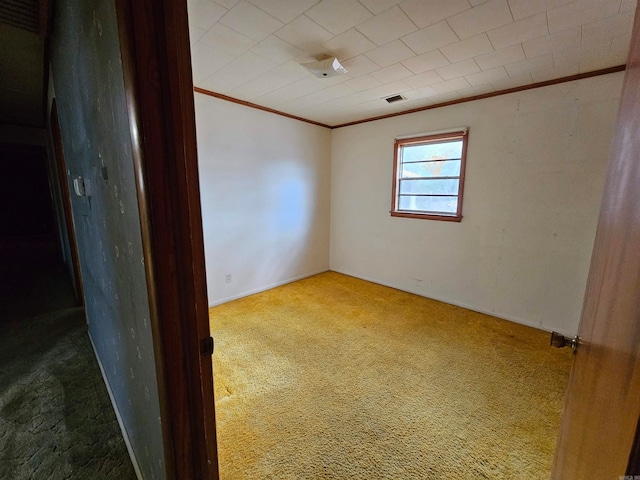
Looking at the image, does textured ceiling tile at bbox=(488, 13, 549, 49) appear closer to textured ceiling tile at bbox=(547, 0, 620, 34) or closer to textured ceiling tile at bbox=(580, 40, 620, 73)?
textured ceiling tile at bbox=(547, 0, 620, 34)

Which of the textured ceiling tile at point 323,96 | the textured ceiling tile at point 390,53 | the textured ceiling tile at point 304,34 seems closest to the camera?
the textured ceiling tile at point 304,34

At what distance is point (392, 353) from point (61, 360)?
2.56 metres

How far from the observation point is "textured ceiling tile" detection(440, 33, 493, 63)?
5.97 feet

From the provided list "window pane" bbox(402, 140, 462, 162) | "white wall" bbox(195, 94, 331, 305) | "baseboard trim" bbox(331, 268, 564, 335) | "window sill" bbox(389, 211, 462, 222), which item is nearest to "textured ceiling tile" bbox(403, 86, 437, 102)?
"window pane" bbox(402, 140, 462, 162)

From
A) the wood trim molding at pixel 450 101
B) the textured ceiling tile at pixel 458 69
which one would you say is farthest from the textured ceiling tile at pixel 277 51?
the textured ceiling tile at pixel 458 69

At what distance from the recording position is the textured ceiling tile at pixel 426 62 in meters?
2.03

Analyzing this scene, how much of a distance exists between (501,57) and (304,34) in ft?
4.92

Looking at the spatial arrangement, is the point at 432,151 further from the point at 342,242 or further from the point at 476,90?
the point at 342,242

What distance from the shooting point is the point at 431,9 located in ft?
5.06

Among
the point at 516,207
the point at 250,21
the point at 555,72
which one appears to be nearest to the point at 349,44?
the point at 250,21

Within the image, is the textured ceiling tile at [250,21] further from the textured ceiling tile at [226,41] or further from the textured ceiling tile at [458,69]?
the textured ceiling tile at [458,69]

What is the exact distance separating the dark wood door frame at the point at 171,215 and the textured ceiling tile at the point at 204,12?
49.6 inches

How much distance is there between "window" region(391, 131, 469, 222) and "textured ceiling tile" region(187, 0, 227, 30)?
8.27ft

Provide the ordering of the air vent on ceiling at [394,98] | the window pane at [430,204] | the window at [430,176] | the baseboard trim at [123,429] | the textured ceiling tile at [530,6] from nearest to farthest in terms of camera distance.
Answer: the baseboard trim at [123,429], the textured ceiling tile at [530,6], the air vent on ceiling at [394,98], the window at [430,176], the window pane at [430,204]
